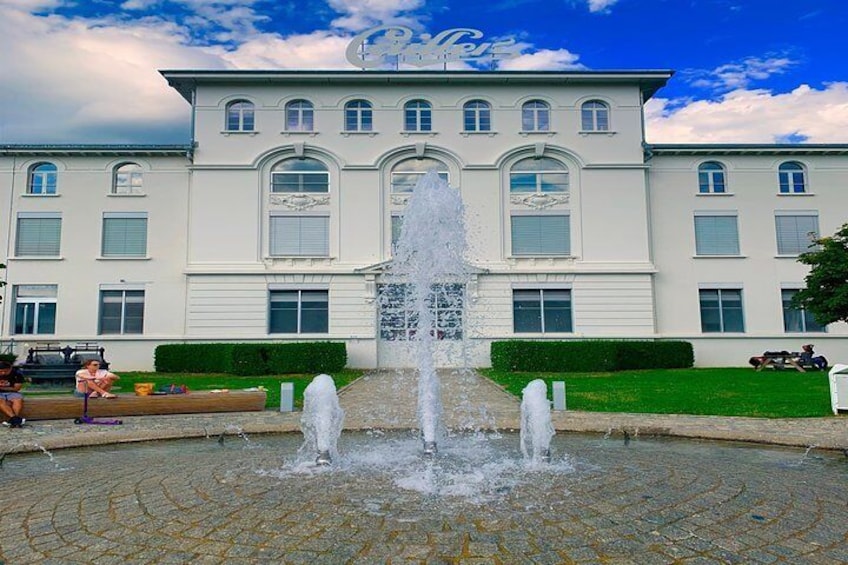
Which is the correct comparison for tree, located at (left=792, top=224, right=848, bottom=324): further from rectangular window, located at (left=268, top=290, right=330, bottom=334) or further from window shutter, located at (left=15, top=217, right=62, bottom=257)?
window shutter, located at (left=15, top=217, right=62, bottom=257)

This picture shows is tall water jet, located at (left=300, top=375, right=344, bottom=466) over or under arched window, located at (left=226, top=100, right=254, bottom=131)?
under

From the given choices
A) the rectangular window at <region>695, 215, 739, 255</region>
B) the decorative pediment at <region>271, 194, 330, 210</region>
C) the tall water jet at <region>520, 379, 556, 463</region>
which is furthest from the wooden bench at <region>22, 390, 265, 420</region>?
the rectangular window at <region>695, 215, 739, 255</region>

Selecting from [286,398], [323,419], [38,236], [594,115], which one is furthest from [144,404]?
[594,115]

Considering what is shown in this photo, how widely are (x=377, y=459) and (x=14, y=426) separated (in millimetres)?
6943

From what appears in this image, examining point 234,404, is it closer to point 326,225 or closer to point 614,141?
point 326,225

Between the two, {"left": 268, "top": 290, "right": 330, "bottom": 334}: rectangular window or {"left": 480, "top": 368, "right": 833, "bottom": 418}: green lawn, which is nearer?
{"left": 480, "top": 368, "right": 833, "bottom": 418}: green lawn

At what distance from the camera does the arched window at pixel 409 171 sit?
2547 centimetres

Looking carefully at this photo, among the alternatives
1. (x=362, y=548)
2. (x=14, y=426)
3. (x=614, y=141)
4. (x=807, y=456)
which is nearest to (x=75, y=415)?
(x=14, y=426)

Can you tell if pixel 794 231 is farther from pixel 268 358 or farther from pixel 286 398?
pixel 286 398

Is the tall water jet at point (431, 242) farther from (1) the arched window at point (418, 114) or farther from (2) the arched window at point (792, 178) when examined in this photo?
(2) the arched window at point (792, 178)

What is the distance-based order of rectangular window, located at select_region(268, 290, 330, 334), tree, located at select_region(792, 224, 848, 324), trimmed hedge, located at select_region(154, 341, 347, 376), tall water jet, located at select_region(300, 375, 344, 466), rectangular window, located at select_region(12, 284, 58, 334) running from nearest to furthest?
tall water jet, located at select_region(300, 375, 344, 466) < tree, located at select_region(792, 224, 848, 324) < trimmed hedge, located at select_region(154, 341, 347, 376) < rectangular window, located at select_region(12, 284, 58, 334) < rectangular window, located at select_region(268, 290, 330, 334)

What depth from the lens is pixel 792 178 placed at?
2648 centimetres

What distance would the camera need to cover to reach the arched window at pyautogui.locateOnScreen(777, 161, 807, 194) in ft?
86.6

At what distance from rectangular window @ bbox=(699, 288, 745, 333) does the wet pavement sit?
17879 millimetres
